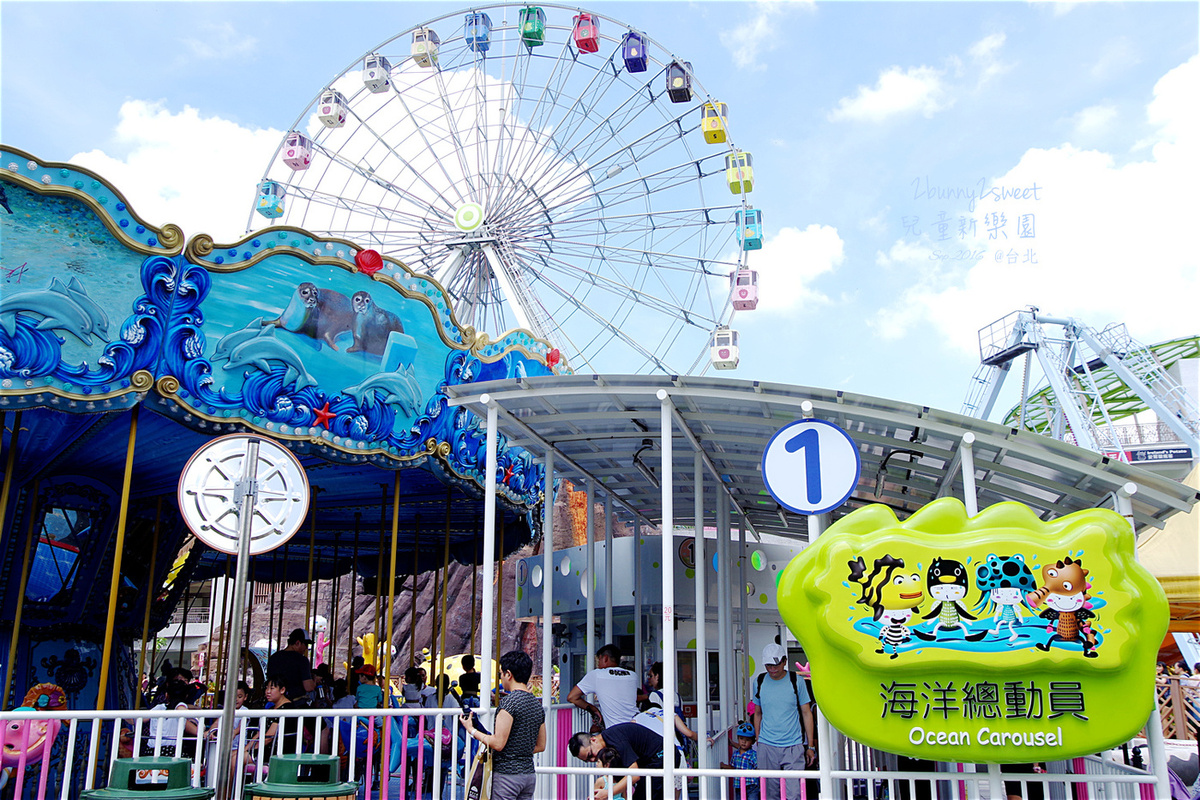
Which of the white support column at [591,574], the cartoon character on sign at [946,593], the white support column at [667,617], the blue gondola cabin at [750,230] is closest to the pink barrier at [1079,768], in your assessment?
the cartoon character on sign at [946,593]

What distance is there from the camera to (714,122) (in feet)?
52.5

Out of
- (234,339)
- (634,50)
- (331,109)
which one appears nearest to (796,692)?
(234,339)

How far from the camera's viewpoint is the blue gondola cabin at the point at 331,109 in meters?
17.0

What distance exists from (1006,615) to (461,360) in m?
6.30

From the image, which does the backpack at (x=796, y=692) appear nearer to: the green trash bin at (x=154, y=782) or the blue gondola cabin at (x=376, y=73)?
the green trash bin at (x=154, y=782)

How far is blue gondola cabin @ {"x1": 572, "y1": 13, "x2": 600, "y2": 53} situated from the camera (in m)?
16.4

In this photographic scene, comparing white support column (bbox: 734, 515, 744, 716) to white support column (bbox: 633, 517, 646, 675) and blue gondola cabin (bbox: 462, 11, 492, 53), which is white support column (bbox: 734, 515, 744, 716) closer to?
white support column (bbox: 633, 517, 646, 675)

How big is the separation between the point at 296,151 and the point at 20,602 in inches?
406

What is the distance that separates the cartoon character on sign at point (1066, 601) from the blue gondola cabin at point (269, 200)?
14921mm

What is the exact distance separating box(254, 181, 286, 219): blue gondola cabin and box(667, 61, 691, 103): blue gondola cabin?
7.29m

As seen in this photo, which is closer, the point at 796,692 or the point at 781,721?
the point at 781,721

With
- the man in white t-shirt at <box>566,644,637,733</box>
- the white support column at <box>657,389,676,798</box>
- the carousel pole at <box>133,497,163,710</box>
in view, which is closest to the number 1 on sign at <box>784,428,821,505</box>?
the white support column at <box>657,389,676,798</box>

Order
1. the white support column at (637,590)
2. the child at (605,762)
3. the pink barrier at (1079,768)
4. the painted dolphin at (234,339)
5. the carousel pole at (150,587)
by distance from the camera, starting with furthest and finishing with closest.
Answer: the white support column at (637,590), the carousel pole at (150,587), the painted dolphin at (234,339), the pink barrier at (1079,768), the child at (605,762)

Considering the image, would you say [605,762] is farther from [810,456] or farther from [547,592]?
[810,456]
